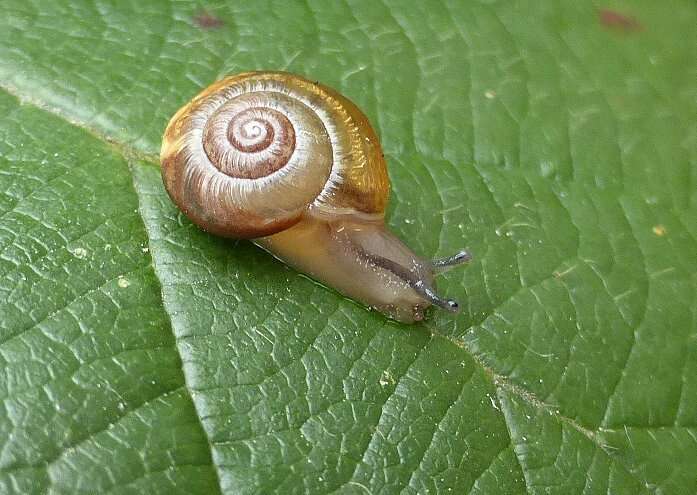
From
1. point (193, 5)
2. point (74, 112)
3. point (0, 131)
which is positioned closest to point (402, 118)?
point (193, 5)

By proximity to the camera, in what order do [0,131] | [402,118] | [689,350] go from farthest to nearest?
1. [402,118]
2. [689,350]
3. [0,131]

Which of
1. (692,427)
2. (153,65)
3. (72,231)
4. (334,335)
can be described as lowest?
(692,427)

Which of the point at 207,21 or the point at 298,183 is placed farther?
the point at 207,21

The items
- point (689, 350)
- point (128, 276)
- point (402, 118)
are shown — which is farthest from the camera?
point (402, 118)

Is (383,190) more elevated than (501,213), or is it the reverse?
(383,190)

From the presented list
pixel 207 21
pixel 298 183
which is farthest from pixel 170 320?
pixel 207 21

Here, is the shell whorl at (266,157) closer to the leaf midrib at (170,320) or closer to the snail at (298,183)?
the snail at (298,183)

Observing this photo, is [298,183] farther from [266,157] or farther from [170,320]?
[170,320]

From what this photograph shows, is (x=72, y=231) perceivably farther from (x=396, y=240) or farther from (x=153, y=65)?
(x=396, y=240)
